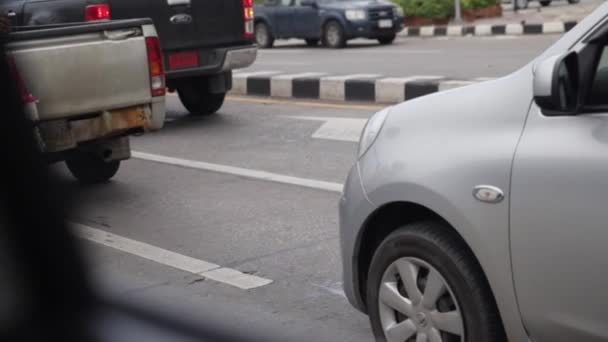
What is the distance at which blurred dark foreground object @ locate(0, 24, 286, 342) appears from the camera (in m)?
2.11

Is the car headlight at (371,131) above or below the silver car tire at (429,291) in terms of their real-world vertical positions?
above

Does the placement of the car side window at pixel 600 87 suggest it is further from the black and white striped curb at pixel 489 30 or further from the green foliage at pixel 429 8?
the green foliage at pixel 429 8

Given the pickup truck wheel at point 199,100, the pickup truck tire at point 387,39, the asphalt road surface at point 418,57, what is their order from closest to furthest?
the pickup truck wheel at point 199,100
the asphalt road surface at point 418,57
the pickup truck tire at point 387,39

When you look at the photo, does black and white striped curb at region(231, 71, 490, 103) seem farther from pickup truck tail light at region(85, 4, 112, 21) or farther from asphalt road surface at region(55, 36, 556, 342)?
pickup truck tail light at region(85, 4, 112, 21)

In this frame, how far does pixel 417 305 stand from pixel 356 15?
17302 mm

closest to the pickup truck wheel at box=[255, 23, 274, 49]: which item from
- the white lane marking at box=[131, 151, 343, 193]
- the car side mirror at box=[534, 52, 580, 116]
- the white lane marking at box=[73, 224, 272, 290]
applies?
the white lane marking at box=[131, 151, 343, 193]

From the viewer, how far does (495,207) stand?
11.0ft

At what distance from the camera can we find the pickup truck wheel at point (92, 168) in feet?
25.6

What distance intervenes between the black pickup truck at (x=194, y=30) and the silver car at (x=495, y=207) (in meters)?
6.43

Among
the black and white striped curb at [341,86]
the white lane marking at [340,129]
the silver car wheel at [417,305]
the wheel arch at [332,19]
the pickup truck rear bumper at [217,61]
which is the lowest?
the wheel arch at [332,19]

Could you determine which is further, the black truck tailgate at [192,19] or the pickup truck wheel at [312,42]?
the pickup truck wheel at [312,42]

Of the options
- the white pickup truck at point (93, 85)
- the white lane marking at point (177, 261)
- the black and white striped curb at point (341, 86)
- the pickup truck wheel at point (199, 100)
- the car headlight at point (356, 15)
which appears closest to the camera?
the white lane marking at point (177, 261)

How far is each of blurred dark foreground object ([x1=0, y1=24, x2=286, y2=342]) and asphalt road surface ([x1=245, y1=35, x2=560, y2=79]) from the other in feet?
36.7

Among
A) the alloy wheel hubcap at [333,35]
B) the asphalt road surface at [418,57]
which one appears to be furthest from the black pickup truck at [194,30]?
the alloy wheel hubcap at [333,35]
